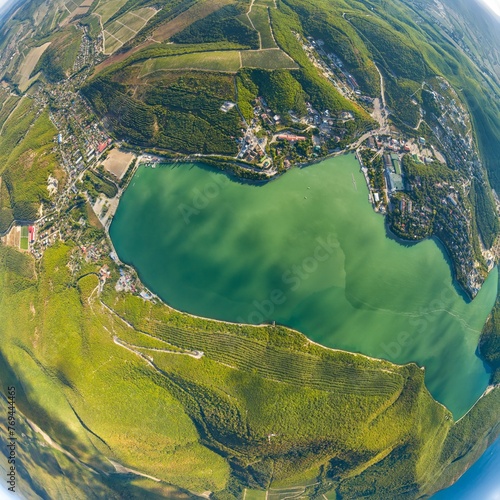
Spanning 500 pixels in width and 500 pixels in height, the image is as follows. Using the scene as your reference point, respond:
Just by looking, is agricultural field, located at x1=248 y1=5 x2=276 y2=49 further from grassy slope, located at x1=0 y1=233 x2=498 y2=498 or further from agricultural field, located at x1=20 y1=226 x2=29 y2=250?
agricultural field, located at x1=20 y1=226 x2=29 y2=250

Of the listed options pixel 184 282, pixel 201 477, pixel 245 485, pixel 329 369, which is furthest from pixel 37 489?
pixel 329 369

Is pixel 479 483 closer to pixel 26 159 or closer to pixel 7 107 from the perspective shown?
pixel 26 159

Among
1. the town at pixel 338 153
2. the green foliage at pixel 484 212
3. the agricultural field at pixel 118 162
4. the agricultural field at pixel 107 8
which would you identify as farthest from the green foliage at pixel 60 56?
the green foliage at pixel 484 212

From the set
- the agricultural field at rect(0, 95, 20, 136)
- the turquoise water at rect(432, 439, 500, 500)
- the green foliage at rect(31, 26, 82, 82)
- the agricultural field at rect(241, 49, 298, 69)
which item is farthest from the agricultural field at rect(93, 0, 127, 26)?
the turquoise water at rect(432, 439, 500, 500)

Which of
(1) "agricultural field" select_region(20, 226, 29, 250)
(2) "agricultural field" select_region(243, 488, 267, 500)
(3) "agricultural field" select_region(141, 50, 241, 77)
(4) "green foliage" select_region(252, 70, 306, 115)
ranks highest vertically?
(4) "green foliage" select_region(252, 70, 306, 115)

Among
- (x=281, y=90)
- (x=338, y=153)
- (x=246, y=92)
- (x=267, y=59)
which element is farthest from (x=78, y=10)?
(x=338, y=153)

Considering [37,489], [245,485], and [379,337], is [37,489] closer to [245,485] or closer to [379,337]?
[245,485]
